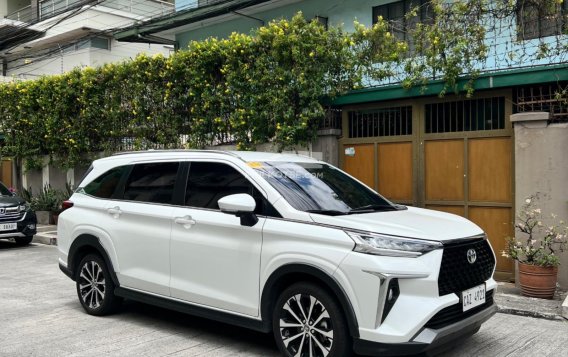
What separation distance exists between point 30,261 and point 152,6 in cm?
2135

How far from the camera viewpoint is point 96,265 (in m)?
6.05

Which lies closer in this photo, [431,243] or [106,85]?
[431,243]

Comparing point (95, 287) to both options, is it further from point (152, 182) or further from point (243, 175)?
point (243, 175)

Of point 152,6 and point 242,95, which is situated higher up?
point 152,6

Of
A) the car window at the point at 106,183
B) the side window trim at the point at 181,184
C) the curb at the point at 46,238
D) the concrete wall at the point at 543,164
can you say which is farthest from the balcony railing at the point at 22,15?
the concrete wall at the point at 543,164

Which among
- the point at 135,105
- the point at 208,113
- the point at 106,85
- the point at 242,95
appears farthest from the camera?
the point at 106,85

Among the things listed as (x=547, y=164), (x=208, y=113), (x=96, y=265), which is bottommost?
(x=96, y=265)

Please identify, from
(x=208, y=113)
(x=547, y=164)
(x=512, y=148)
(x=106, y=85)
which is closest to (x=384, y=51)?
(x=512, y=148)

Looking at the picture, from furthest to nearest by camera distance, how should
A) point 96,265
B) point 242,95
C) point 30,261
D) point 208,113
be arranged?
1. point 208,113
2. point 242,95
3. point 30,261
4. point 96,265

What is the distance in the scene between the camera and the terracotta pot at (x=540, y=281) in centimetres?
681

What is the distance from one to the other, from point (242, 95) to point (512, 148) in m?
5.29

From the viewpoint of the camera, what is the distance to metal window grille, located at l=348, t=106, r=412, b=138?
9.09 m

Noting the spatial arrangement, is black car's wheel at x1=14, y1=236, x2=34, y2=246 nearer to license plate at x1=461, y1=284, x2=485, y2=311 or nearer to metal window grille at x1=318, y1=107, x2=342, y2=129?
metal window grille at x1=318, y1=107, x2=342, y2=129

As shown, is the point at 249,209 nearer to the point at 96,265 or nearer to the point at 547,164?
the point at 96,265
